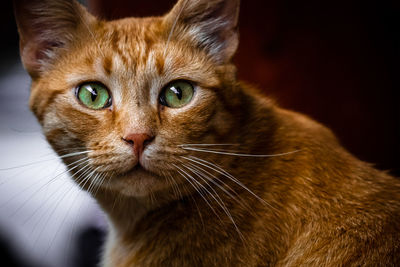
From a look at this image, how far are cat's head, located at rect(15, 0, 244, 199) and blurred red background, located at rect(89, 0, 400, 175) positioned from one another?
2.10 feet

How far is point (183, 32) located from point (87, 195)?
669 millimetres

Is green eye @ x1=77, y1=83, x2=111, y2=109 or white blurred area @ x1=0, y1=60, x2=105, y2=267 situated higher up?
green eye @ x1=77, y1=83, x2=111, y2=109

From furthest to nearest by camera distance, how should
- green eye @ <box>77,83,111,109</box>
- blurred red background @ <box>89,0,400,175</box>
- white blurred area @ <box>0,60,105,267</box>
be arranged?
blurred red background @ <box>89,0,400,175</box>
white blurred area @ <box>0,60,105,267</box>
green eye @ <box>77,83,111,109</box>

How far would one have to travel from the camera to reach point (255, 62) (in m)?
2.06

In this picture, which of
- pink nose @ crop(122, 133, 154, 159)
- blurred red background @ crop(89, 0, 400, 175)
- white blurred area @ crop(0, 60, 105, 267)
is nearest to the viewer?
pink nose @ crop(122, 133, 154, 159)

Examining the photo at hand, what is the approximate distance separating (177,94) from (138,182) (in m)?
0.29

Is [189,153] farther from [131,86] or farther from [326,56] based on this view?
[326,56]

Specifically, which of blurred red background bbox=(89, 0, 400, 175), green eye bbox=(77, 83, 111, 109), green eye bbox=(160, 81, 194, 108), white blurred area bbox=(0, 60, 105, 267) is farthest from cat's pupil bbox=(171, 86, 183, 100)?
blurred red background bbox=(89, 0, 400, 175)

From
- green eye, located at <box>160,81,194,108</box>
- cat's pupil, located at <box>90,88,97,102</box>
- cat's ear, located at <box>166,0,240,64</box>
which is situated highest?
cat's ear, located at <box>166,0,240,64</box>

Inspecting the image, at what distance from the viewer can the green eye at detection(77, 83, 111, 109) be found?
1.20 meters

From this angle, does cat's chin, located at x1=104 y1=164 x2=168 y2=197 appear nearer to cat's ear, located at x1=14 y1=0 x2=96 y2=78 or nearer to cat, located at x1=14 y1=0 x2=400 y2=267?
cat, located at x1=14 y1=0 x2=400 y2=267

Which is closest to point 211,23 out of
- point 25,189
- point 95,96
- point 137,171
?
point 95,96

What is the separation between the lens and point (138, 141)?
3.49ft

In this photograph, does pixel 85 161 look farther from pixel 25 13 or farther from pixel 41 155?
pixel 25 13
